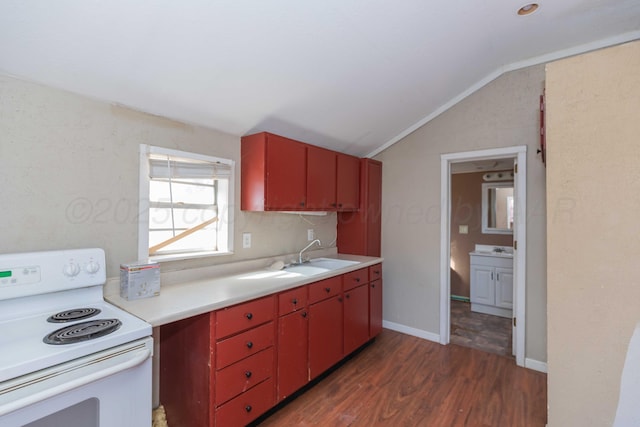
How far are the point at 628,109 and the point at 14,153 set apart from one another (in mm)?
2833

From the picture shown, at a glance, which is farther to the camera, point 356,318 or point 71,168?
point 356,318

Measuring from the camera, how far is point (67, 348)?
1.06m

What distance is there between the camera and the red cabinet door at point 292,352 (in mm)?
1990

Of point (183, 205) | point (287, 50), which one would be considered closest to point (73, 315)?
point (183, 205)

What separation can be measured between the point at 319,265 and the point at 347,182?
0.90 metres

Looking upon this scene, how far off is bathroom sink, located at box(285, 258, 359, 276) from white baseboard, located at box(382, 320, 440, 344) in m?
1.09

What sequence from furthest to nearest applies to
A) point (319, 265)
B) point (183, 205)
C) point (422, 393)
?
1. point (319, 265)
2. point (422, 393)
3. point (183, 205)

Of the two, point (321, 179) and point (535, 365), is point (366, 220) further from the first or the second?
point (535, 365)

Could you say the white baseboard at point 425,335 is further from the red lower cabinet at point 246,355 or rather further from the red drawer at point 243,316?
the red drawer at point 243,316

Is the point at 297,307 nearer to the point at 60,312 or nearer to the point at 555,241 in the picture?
the point at 60,312

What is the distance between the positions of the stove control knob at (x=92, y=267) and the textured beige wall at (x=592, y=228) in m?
2.29

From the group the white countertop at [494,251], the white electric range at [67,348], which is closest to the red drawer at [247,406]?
the white electric range at [67,348]

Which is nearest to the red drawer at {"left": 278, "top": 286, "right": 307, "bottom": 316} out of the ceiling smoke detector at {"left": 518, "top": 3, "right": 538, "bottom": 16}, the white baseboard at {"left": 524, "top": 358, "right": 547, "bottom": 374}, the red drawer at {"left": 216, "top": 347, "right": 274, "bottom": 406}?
the red drawer at {"left": 216, "top": 347, "right": 274, "bottom": 406}

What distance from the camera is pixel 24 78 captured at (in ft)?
4.79
